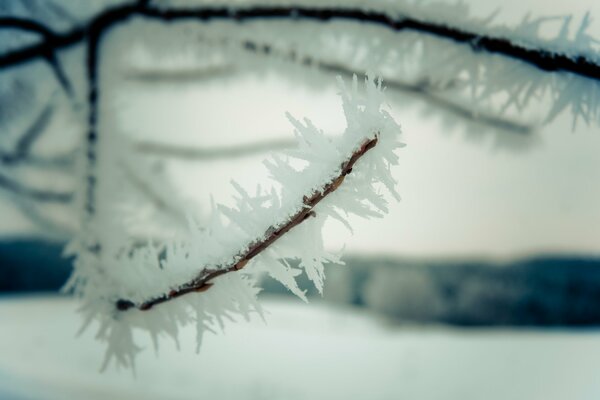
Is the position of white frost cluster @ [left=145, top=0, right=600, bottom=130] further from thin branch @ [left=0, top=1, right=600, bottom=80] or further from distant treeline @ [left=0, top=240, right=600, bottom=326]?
distant treeline @ [left=0, top=240, right=600, bottom=326]

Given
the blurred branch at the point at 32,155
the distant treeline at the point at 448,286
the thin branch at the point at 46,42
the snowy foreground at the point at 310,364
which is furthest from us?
the distant treeline at the point at 448,286

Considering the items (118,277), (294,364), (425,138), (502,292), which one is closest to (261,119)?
(425,138)

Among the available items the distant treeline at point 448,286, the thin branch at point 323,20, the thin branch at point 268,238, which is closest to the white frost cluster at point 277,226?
the thin branch at point 268,238

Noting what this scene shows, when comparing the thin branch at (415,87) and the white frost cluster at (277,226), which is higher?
the thin branch at (415,87)

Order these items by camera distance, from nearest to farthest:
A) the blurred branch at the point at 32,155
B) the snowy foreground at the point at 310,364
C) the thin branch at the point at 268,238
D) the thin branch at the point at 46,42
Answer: the thin branch at the point at 268,238 → the thin branch at the point at 46,42 → the blurred branch at the point at 32,155 → the snowy foreground at the point at 310,364

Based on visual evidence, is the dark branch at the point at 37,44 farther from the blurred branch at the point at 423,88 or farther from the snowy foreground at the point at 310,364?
the snowy foreground at the point at 310,364

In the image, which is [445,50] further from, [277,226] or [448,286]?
[448,286]

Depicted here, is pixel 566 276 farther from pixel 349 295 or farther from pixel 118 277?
pixel 118 277

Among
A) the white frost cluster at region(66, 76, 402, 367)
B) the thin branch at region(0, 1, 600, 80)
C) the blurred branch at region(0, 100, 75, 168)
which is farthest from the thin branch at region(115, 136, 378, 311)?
the blurred branch at region(0, 100, 75, 168)
